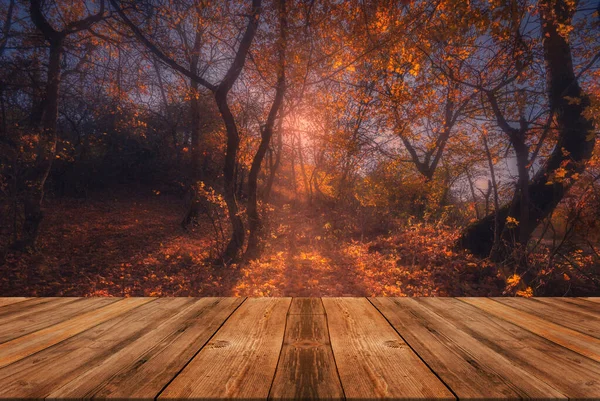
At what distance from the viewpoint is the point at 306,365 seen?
1.44 metres

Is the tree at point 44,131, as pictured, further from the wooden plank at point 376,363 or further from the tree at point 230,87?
the wooden plank at point 376,363

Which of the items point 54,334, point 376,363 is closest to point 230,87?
point 54,334

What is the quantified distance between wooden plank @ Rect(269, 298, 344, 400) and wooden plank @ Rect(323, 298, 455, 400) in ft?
0.14

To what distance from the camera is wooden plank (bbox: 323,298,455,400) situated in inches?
48.5

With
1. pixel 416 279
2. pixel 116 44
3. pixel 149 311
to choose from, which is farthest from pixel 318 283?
pixel 116 44

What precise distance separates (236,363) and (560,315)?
85.5 inches

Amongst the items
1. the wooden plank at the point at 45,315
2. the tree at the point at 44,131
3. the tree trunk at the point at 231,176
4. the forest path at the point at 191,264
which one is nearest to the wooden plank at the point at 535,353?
the wooden plank at the point at 45,315

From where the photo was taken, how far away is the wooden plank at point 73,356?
1.26m

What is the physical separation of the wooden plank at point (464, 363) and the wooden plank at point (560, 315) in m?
0.74

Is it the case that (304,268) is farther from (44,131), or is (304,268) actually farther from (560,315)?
(44,131)

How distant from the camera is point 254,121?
1192cm

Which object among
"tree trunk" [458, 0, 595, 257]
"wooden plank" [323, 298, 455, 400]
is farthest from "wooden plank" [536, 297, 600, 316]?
"tree trunk" [458, 0, 595, 257]

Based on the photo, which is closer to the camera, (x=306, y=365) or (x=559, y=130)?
(x=306, y=365)

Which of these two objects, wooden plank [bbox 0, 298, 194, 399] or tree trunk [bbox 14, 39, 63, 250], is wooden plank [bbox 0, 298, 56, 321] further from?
tree trunk [bbox 14, 39, 63, 250]
